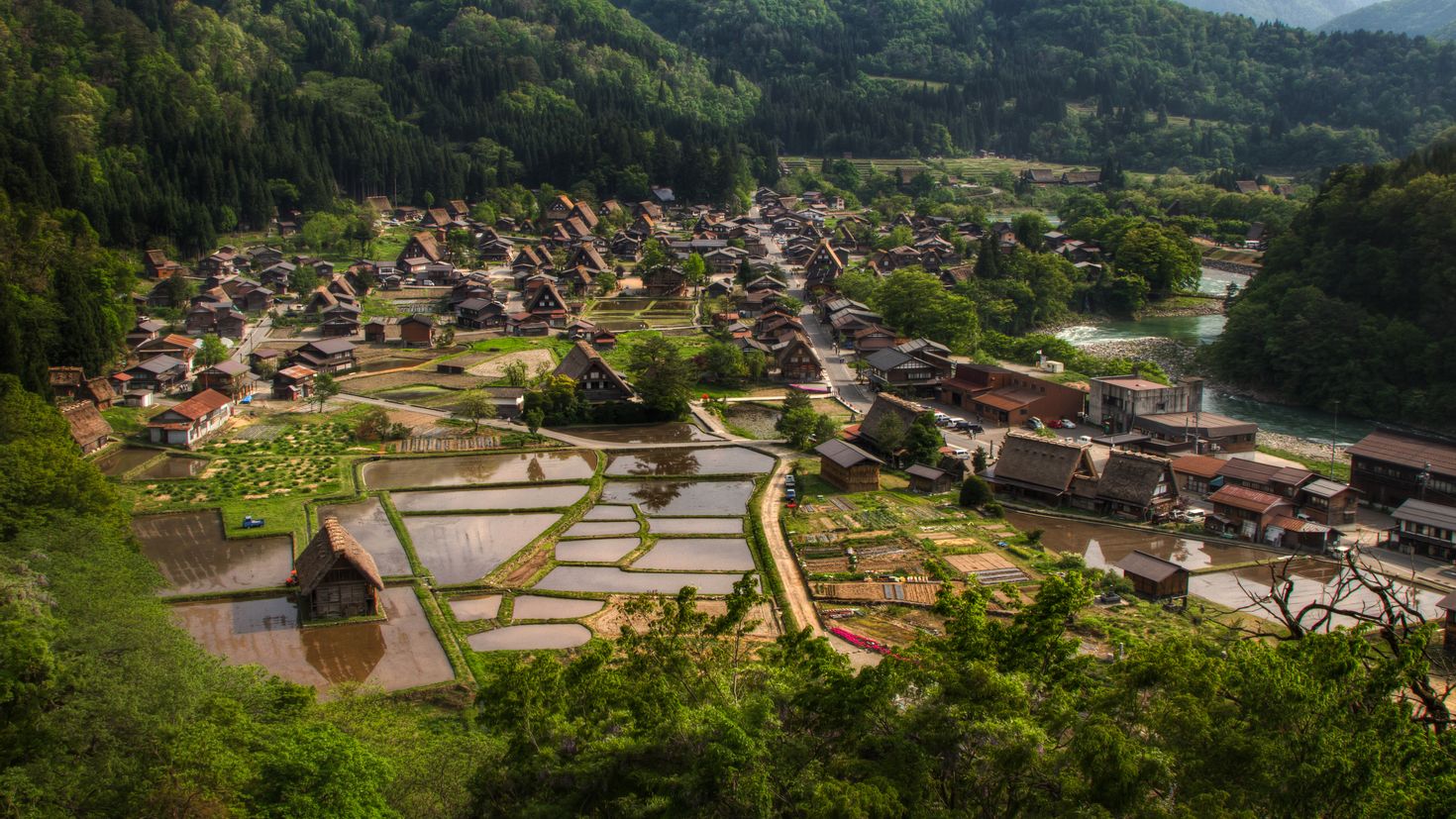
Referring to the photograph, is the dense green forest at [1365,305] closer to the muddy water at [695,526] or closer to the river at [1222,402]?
the river at [1222,402]

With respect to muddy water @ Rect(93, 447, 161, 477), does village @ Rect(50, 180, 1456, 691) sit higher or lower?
lower

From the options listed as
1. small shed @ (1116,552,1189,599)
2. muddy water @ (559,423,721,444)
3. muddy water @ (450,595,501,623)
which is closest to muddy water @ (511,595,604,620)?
muddy water @ (450,595,501,623)

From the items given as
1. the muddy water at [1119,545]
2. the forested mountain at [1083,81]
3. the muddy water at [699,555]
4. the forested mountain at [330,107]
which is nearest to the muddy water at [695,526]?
the muddy water at [699,555]

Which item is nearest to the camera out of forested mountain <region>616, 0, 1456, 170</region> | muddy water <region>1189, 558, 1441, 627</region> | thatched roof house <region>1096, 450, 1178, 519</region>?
muddy water <region>1189, 558, 1441, 627</region>

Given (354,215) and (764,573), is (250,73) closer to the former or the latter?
(354,215)

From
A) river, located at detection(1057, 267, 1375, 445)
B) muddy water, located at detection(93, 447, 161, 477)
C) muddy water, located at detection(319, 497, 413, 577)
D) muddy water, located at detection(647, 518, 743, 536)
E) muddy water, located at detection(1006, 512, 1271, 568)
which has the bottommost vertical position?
river, located at detection(1057, 267, 1375, 445)

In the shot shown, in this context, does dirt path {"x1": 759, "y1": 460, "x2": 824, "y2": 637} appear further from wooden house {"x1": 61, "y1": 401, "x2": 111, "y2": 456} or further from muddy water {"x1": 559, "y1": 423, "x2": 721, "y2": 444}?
wooden house {"x1": 61, "y1": 401, "x2": 111, "y2": 456}

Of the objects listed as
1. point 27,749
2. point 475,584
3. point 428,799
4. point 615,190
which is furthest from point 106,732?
point 615,190

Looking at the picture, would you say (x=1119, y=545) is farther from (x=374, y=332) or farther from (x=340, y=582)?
(x=374, y=332)

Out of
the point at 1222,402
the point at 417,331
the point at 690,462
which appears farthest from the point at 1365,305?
the point at 417,331
